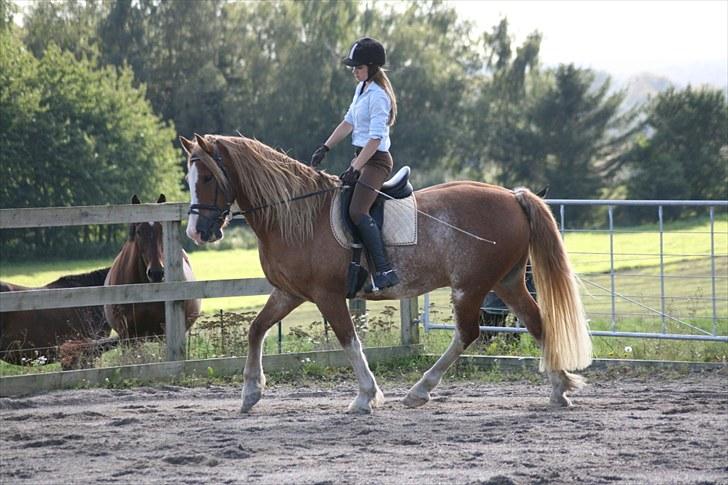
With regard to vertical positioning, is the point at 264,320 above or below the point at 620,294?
above

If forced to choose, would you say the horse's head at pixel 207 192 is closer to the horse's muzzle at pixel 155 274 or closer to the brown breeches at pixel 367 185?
the brown breeches at pixel 367 185

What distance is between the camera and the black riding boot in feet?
26.1

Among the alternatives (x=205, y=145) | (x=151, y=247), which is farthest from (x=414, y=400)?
(x=151, y=247)

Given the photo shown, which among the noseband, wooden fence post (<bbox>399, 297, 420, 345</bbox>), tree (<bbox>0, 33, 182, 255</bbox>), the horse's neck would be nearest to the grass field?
wooden fence post (<bbox>399, 297, 420, 345</bbox>)

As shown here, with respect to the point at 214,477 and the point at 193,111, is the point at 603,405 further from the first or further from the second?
the point at 193,111

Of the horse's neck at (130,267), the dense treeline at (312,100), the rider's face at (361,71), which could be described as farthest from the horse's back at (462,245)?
the dense treeline at (312,100)

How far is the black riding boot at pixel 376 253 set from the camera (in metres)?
7.96

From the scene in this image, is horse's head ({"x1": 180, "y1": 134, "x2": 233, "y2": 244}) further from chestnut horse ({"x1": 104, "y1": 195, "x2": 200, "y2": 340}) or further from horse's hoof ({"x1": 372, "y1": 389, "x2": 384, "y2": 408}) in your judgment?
chestnut horse ({"x1": 104, "y1": 195, "x2": 200, "y2": 340})

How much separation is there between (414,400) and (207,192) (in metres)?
2.20

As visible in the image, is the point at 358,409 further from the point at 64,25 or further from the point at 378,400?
the point at 64,25

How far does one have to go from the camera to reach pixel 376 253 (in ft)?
26.2

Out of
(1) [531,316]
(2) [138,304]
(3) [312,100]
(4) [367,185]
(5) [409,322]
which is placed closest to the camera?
(4) [367,185]

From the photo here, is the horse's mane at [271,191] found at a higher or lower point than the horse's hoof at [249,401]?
higher

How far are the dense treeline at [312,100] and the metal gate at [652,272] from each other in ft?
33.7
